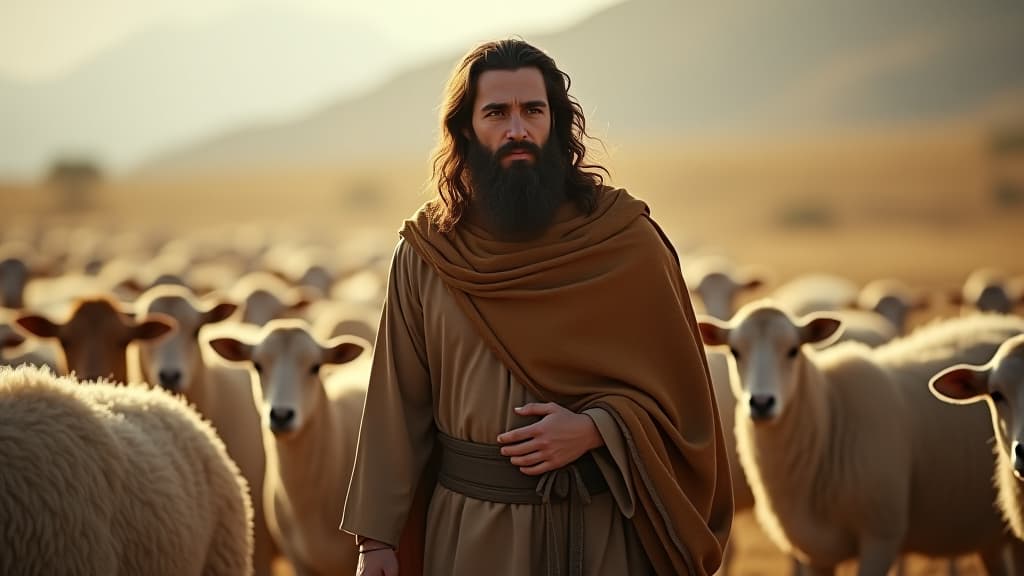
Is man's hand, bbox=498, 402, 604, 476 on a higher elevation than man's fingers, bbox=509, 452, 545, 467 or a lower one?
higher

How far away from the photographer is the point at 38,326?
640 cm

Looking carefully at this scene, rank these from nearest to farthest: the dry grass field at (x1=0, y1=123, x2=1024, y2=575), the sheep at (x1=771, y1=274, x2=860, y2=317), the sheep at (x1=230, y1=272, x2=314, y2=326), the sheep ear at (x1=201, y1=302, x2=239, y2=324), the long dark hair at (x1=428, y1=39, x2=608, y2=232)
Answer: the long dark hair at (x1=428, y1=39, x2=608, y2=232)
the sheep ear at (x1=201, y1=302, x2=239, y2=324)
the sheep at (x1=230, y1=272, x2=314, y2=326)
the sheep at (x1=771, y1=274, x2=860, y2=317)
the dry grass field at (x1=0, y1=123, x2=1024, y2=575)

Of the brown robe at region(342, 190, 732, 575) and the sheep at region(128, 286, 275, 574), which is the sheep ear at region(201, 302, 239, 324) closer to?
the sheep at region(128, 286, 275, 574)

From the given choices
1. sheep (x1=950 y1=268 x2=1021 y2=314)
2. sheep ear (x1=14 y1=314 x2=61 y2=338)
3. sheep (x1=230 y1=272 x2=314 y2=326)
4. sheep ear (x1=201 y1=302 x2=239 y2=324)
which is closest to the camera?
sheep ear (x1=14 y1=314 x2=61 y2=338)

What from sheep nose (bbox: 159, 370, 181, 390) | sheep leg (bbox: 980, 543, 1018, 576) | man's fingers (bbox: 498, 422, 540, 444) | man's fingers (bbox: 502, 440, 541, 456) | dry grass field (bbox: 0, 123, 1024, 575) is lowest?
sheep leg (bbox: 980, 543, 1018, 576)

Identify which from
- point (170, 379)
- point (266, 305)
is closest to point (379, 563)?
point (170, 379)

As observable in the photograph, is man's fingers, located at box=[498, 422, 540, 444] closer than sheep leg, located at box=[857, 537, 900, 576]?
Yes

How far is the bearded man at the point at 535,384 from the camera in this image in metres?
3.26

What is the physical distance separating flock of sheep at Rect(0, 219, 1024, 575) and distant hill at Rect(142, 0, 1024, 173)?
80.8 meters

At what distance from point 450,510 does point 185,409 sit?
1777 millimetres

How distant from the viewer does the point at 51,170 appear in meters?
Result: 62.9

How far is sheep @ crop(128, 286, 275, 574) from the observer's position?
6.44m

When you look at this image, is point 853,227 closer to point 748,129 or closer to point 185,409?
point 185,409

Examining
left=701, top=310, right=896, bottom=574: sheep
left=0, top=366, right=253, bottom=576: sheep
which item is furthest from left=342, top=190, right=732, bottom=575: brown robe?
left=701, top=310, right=896, bottom=574: sheep
